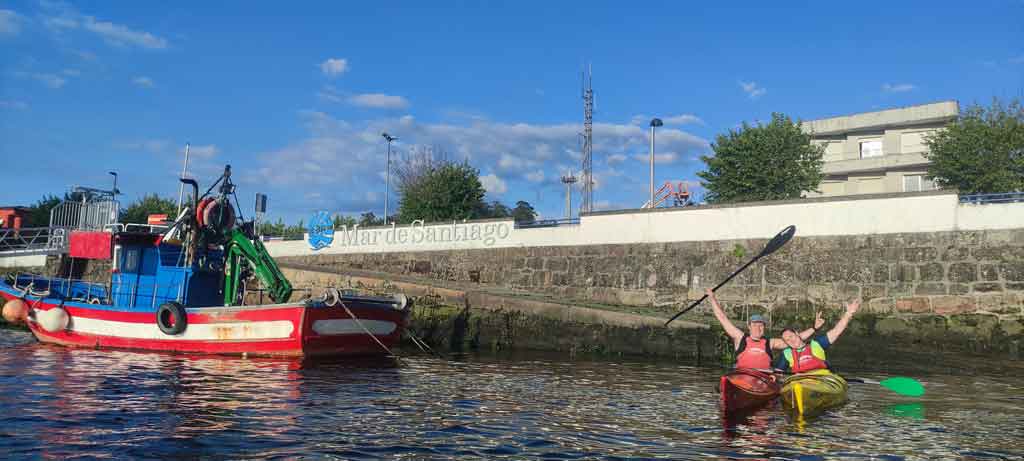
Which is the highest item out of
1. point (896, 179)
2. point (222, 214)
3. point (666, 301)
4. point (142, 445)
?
point (896, 179)

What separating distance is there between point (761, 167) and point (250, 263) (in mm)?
25977

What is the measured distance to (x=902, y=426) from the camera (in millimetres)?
9250

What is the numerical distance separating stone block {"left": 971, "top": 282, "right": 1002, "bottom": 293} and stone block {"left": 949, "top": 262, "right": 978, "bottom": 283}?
16cm

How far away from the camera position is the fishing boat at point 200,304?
1537 centimetres

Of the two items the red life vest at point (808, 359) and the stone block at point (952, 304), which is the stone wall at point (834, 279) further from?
the red life vest at point (808, 359)

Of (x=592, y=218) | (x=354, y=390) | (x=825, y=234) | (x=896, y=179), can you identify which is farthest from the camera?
(x=896, y=179)

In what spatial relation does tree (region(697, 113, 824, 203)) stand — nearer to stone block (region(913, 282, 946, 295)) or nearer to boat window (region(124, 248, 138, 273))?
stone block (region(913, 282, 946, 295))

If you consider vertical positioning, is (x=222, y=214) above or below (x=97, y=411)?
above

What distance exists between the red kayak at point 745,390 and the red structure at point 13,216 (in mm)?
42548

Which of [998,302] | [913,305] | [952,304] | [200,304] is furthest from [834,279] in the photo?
[200,304]

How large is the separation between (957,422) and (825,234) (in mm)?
10971

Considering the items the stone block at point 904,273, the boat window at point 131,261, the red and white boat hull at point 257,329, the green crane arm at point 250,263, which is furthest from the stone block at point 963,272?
the boat window at point 131,261

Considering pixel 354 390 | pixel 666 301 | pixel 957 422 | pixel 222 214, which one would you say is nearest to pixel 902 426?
pixel 957 422

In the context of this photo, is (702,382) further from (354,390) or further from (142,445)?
(142,445)
